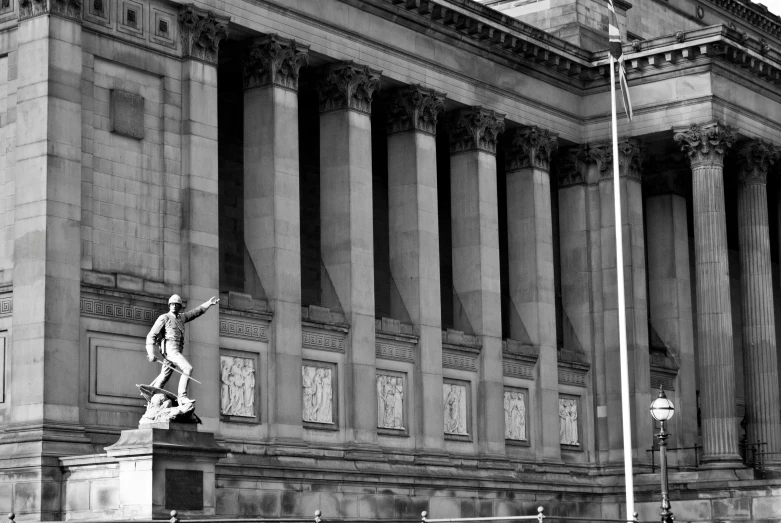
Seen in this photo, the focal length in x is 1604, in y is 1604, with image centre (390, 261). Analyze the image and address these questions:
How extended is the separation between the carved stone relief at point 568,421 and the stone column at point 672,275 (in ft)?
17.6

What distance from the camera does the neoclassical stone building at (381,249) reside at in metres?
40.1

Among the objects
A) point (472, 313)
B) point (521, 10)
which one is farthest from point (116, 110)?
point (521, 10)

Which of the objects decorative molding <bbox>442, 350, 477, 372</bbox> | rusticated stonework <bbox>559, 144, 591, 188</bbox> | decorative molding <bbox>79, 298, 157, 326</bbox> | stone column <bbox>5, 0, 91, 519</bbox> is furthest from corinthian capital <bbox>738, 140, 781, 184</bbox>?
stone column <bbox>5, 0, 91, 519</bbox>

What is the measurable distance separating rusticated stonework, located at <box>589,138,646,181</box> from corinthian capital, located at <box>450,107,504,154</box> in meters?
5.65

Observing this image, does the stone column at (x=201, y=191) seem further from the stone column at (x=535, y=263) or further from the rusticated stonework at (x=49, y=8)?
the stone column at (x=535, y=263)

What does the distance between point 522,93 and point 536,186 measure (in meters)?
3.39

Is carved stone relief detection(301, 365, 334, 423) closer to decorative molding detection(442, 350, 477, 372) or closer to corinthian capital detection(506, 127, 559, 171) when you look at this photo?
decorative molding detection(442, 350, 477, 372)

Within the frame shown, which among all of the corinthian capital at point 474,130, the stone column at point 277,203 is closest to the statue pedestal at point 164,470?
the stone column at point 277,203

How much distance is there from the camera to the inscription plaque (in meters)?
34.6

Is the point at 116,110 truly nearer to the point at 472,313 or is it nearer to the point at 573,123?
the point at 472,313

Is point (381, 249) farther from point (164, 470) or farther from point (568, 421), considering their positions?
point (164, 470)

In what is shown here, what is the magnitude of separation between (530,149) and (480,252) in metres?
5.43

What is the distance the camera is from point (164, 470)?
34500mm

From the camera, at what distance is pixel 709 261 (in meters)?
57.2
